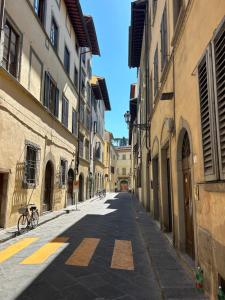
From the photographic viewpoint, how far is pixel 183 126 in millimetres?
5512

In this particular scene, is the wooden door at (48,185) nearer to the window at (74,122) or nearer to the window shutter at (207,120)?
the window at (74,122)

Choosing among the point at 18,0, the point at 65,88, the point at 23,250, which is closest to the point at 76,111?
the point at 65,88

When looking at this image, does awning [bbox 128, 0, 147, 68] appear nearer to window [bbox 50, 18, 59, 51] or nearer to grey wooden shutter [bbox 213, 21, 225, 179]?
window [bbox 50, 18, 59, 51]

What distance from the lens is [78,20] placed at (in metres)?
19.5

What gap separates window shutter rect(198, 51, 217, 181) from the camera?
3571 mm

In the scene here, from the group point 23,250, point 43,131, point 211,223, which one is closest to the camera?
point 211,223

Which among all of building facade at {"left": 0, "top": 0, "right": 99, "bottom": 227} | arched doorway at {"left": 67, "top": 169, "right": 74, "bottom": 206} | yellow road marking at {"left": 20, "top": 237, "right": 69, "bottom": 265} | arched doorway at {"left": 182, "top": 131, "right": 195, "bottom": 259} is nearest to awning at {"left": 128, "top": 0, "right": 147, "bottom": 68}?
building facade at {"left": 0, "top": 0, "right": 99, "bottom": 227}

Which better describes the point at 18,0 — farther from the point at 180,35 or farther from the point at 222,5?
the point at 222,5

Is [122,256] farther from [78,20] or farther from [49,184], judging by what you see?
[78,20]

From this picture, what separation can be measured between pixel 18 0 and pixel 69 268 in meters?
9.39

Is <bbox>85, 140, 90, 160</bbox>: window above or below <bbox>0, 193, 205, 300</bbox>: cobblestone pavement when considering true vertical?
above

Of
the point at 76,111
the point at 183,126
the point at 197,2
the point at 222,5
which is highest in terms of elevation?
the point at 76,111

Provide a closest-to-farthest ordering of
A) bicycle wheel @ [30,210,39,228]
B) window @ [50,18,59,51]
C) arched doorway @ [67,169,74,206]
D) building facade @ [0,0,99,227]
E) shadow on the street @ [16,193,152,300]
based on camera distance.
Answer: shadow on the street @ [16,193,152,300] < building facade @ [0,0,99,227] < bicycle wheel @ [30,210,39,228] < window @ [50,18,59,51] < arched doorway @ [67,169,74,206]

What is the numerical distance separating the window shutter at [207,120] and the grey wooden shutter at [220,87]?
0.17 metres
